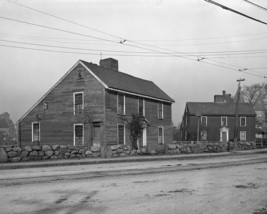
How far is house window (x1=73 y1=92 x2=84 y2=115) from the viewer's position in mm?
27797

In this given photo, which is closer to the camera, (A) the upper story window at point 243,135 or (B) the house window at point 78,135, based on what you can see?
(B) the house window at point 78,135

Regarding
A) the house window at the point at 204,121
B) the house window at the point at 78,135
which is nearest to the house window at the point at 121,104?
the house window at the point at 78,135

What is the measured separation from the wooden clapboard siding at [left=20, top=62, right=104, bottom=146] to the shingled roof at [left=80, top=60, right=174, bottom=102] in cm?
97

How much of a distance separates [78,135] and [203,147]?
13494mm

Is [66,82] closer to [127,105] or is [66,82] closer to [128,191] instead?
[127,105]

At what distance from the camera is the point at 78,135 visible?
27672 millimetres

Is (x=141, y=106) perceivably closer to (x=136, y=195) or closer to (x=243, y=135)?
(x=136, y=195)

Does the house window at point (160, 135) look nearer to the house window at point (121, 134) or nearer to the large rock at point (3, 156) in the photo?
the house window at point (121, 134)

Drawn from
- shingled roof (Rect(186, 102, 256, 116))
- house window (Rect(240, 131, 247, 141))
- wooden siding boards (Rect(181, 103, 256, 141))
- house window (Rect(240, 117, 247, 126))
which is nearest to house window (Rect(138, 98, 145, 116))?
wooden siding boards (Rect(181, 103, 256, 141))

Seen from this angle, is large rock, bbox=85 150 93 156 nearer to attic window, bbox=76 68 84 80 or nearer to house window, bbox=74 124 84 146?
house window, bbox=74 124 84 146

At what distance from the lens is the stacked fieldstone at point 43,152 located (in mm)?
18922

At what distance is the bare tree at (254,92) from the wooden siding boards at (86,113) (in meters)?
54.3

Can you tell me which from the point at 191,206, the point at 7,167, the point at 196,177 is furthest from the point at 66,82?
the point at 191,206

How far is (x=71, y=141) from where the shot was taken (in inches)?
1098
